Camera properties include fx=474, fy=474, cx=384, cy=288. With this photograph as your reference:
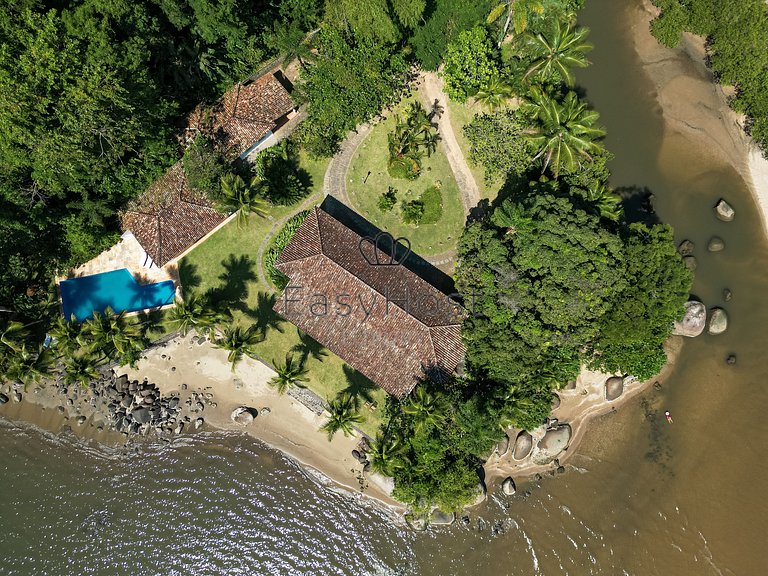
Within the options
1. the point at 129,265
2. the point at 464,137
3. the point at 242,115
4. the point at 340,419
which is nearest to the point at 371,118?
the point at 464,137

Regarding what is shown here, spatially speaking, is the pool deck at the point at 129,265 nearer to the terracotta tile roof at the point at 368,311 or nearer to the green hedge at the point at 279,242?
the green hedge at the point at 279,242

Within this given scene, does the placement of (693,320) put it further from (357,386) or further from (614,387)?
(357,386)

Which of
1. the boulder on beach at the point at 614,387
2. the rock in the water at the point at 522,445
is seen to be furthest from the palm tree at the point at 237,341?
the boulder on beach at the point at 614,387

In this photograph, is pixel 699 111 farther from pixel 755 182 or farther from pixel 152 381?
pixel 152 381

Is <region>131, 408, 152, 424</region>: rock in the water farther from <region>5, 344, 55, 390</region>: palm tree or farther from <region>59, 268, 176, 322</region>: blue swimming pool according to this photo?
<region>59, 268, 176, 322</region>: blue swimming pool

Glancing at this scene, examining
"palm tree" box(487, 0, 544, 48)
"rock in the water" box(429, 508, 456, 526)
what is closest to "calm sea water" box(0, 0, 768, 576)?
"rock in the water" box(429, 508, 456, 526)

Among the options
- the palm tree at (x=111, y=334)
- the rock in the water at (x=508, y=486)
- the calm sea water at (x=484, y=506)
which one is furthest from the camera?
the rock in the water at (x=508, y=486)
